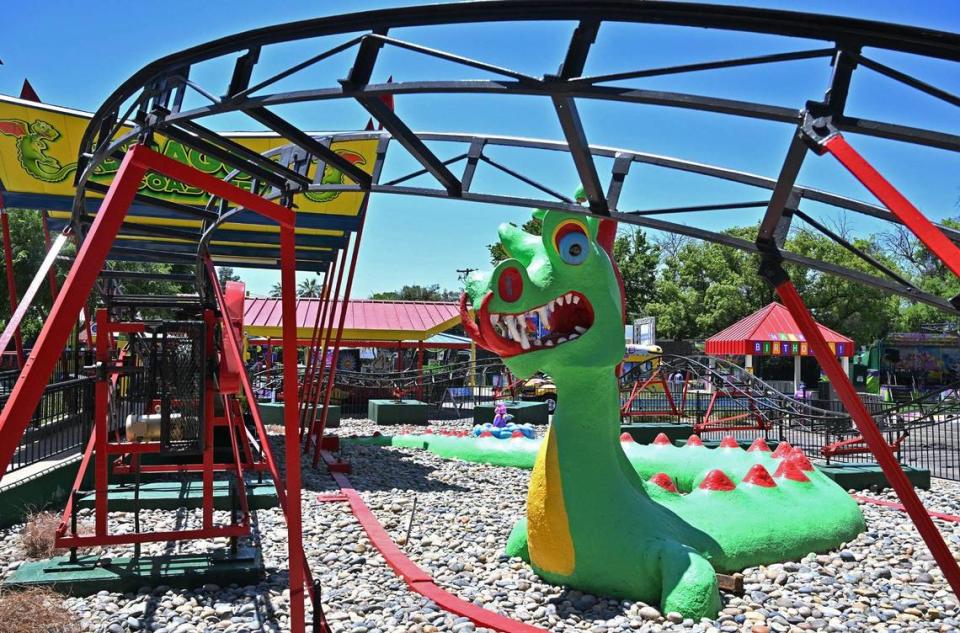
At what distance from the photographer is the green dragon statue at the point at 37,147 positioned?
10.3 meters

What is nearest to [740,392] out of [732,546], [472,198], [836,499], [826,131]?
[836,499]

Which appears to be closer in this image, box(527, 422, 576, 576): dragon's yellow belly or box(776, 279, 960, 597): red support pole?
box(776, 279, 960, 597): red support pole

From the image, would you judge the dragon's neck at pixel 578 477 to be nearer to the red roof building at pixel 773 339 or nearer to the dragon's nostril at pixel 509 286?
the dragon's nostril at pixel 509 286

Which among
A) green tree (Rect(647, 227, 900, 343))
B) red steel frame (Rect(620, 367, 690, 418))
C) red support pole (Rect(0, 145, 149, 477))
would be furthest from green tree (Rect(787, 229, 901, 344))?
red support pole (Rect(0, 145, 149, 477))

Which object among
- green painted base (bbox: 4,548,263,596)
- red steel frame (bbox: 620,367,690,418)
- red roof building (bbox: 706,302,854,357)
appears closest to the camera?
green painted base (bbox: 4,548,263,596)

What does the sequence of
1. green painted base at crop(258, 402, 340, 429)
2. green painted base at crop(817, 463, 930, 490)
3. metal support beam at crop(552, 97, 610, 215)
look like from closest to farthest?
1. metal support beam at crop(552, 97, 610, 215)
2. green painted base at crop(817, 463, 930, 490)
3. green painted base at crop(258, 402, 340, 429)

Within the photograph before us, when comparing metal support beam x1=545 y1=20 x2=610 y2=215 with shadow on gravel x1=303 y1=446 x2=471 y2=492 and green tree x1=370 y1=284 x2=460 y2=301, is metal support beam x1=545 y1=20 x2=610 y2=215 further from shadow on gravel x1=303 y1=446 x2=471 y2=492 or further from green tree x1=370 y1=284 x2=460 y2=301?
green tree x1=370 y1=284 x2=460 y2=301

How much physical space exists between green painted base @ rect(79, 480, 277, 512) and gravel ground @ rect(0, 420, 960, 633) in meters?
0.16

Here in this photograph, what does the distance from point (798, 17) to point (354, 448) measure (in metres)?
11.7

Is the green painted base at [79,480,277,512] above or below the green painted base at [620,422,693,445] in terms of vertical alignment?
below

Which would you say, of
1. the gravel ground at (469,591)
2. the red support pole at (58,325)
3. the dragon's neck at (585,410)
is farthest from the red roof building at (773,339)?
the red support pole at (58,325)

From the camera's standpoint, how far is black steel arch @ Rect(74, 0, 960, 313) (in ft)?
8.70

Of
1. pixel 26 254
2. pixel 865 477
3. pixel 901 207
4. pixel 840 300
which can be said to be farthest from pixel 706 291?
pixel 901 207

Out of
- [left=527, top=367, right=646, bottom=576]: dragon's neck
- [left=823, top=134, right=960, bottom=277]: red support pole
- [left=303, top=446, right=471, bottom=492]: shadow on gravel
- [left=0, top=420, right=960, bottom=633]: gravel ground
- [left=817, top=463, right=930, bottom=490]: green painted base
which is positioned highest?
[left=823, top=134, right=960, bottom=277]: red support pole
